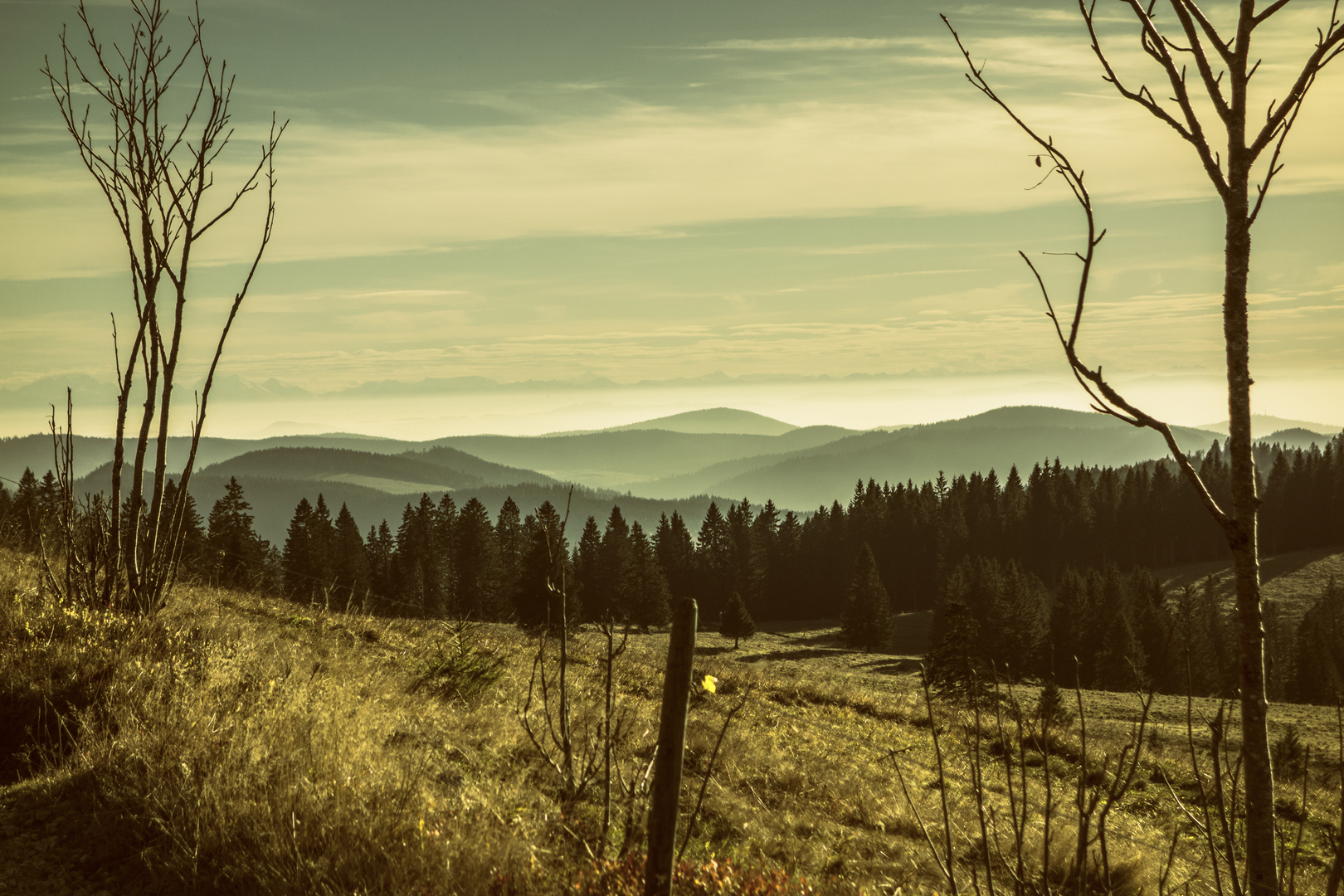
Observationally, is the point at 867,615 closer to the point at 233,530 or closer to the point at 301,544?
the point at 301,544

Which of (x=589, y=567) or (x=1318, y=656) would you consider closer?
(x=1318, y=656)

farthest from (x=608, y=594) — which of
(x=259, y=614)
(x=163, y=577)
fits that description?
(x=163, y=577)

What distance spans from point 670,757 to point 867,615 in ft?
211

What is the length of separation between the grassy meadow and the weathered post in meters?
0.20

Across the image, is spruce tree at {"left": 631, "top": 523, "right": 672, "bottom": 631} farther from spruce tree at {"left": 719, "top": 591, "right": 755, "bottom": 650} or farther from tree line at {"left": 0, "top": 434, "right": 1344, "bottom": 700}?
spruce tree at {"left": 719, "top": 591, "right": 755, "bottom": 650}

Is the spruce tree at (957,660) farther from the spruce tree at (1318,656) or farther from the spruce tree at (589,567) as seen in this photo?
the spruce tree at (589,567)

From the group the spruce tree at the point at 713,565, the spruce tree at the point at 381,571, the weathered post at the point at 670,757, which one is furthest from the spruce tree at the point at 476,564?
the weathered post at the point at 670,757

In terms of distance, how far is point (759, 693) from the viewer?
70.5ft

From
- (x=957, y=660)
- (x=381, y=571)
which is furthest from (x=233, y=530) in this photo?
(x=957, y=660)

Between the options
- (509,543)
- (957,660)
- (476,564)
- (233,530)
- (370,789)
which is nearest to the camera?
(370,789)

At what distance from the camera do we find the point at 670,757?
364 centimetres

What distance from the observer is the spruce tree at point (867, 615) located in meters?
Answer: 64.2

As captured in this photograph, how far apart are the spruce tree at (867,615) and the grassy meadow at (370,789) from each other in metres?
52.8

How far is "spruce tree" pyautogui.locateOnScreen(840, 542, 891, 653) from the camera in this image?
64.2 meters
